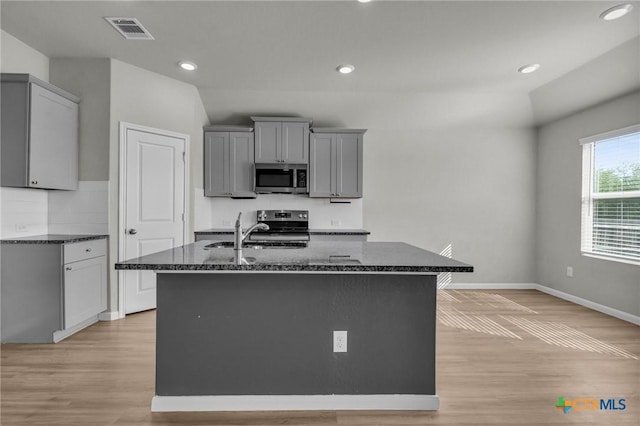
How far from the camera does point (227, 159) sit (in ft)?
15.2

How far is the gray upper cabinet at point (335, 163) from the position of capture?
467 centimetres

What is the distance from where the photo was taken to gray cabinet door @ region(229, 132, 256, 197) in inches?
182

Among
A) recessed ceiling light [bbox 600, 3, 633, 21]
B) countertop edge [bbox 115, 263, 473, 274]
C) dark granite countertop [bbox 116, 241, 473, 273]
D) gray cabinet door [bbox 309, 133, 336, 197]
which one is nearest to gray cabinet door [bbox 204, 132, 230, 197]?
gray cabinet door [bbox 309, 133, 336, 197]

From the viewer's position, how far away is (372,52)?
3.35 metres

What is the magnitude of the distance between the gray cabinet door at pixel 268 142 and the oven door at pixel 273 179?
12 centimetres

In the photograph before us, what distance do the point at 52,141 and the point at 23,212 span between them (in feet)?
2.40

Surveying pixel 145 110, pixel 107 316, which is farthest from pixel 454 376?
pixel 145 110

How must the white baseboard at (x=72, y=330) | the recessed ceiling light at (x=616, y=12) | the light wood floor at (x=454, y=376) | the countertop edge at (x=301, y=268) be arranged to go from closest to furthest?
1. the countertop edge at (x=301, y=268)
2. the light wood floor at (x=454, y=376)
3. the recessed ceiling light at (x=616, y=12)
4. the white baseboard at (x=72, y=330)

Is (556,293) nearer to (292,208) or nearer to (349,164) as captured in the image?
(349,164)

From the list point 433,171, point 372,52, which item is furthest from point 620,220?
point 372,52

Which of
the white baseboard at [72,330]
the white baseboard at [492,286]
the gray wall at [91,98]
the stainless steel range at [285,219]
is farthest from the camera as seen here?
the white baseboard at [492,286]

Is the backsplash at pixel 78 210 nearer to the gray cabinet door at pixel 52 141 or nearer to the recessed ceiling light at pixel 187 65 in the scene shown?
the gray cabinet door at pixel 52 141

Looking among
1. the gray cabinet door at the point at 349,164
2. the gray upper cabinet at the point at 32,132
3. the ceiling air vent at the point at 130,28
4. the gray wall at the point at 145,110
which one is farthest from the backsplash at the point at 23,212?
the gray cabinet door at the point at 349,164

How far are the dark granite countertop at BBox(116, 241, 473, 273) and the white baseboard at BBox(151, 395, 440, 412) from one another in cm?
79
